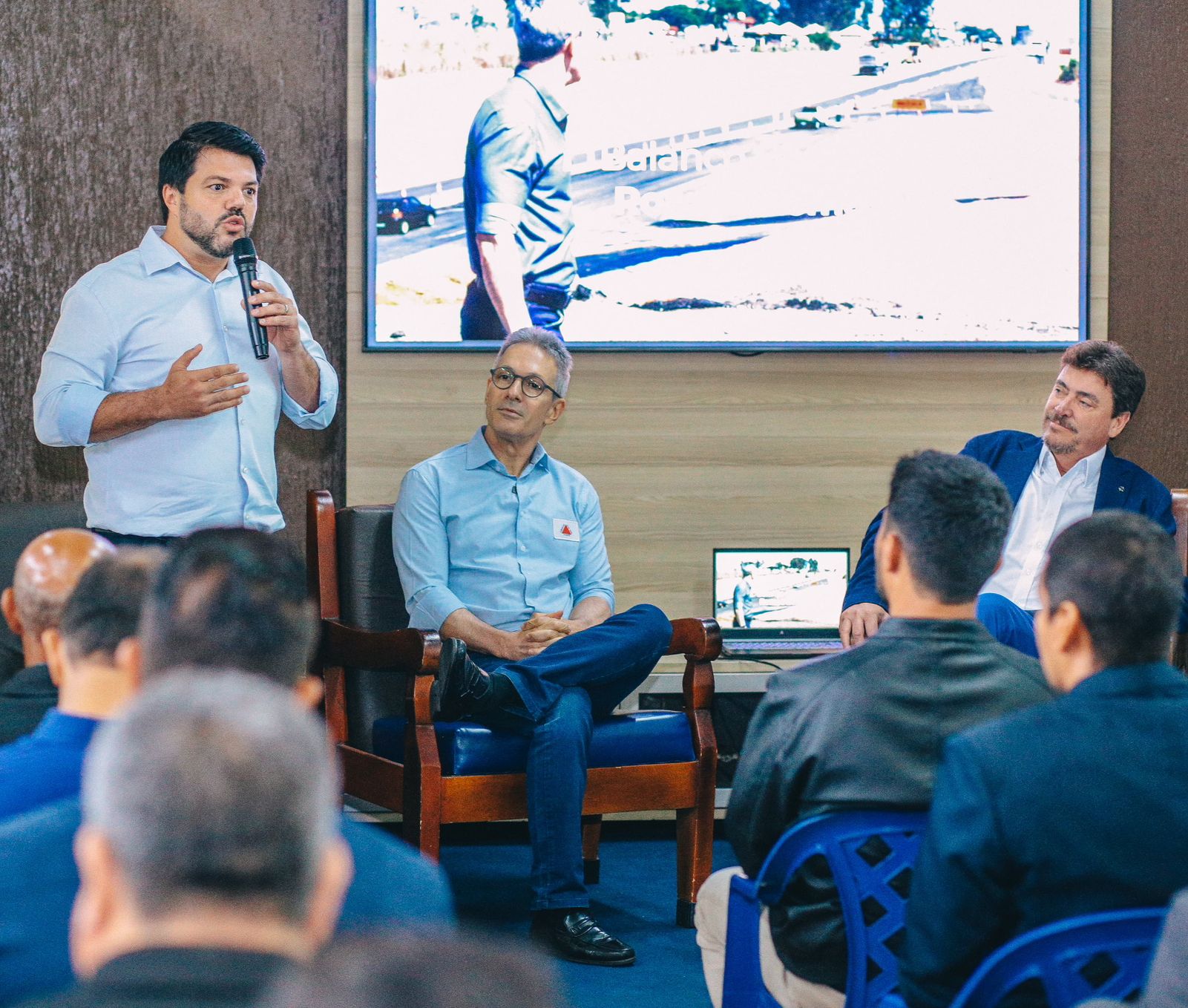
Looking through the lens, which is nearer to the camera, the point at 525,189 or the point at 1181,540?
the point at 1181,540

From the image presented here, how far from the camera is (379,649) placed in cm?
303

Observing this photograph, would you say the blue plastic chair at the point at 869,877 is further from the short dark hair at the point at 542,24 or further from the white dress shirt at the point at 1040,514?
the short dark hair at the point at 542,24

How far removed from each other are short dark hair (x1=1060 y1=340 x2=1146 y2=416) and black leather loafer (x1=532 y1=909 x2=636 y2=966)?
1.78m

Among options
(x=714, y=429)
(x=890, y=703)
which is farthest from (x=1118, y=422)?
(x=890, y=703)

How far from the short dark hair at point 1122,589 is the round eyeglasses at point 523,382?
2.06m

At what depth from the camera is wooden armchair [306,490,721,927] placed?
2.89m

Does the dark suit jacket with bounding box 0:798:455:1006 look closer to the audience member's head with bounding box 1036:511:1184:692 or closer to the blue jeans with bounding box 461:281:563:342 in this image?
the audience member's head with bounding box 1036:511:1184:692

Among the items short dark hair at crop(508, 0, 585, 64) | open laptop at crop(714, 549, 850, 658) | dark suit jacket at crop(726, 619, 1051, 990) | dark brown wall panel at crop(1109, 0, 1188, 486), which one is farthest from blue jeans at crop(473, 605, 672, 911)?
dark brown wall panel at crop(1109, 0, 1188, 486)

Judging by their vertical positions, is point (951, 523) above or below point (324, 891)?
above

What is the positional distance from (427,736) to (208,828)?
2.20 metres

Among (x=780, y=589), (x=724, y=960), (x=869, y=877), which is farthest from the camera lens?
(x=780, y=589)

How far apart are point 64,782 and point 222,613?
0.78 feet

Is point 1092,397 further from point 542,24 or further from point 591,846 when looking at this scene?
point 542,24

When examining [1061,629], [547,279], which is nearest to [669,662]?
[547,279]
